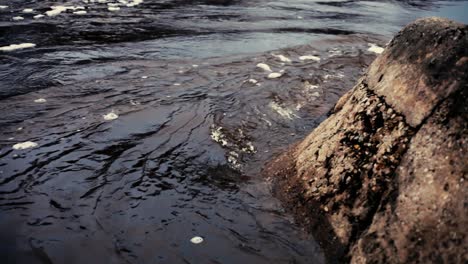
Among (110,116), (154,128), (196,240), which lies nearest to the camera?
(196,240)

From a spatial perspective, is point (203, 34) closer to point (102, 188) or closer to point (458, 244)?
point (102, 188)

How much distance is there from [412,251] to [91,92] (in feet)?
15.4

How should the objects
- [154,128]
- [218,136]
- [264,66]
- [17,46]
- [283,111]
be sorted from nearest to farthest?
1. [218,136]
2. [154,128]
3. [283,111]
4. [264,66]
5. [17,46]

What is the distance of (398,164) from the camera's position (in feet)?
8.71

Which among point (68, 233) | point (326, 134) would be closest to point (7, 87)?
point (68, 233)

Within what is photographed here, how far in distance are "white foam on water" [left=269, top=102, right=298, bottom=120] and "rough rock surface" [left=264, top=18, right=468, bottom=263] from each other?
1.67 metres

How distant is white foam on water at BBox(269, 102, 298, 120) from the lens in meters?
5.33

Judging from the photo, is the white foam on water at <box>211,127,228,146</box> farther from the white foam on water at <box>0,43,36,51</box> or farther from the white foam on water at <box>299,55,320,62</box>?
the white foam on water at <box>0,43,36,51</box>

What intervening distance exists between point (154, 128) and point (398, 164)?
294 cm

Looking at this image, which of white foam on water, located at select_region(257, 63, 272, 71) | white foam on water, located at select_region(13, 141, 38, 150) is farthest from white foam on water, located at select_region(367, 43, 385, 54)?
white foam on water, located at select_region(13, 141, 38, 150)

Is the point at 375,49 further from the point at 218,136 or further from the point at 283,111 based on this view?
the point at 218,136

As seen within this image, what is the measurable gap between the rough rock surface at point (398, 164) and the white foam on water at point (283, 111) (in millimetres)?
1674

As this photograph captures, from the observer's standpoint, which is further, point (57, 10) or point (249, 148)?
point (57, 10)

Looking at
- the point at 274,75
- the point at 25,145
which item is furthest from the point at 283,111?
the point at 25,145
